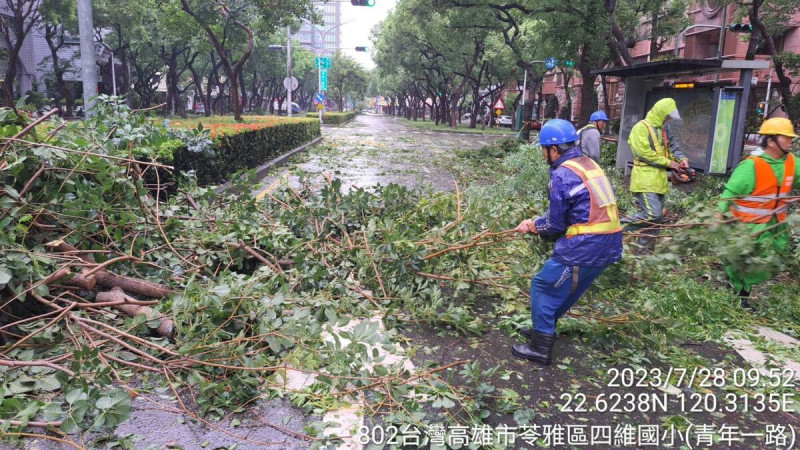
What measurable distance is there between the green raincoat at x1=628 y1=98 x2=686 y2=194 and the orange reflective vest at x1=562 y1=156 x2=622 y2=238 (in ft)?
9.10

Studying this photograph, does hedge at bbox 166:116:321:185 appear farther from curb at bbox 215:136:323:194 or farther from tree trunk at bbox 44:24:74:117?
tree trunk at bbox 44:24:74:117

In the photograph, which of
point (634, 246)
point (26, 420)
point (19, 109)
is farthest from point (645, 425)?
point (19, 109)

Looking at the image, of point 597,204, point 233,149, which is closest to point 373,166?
point 233,149

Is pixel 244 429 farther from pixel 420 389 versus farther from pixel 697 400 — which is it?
pixel 697 400

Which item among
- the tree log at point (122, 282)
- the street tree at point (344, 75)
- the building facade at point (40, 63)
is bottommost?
the tree log at point (122, 282)

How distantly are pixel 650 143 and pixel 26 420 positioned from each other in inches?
229

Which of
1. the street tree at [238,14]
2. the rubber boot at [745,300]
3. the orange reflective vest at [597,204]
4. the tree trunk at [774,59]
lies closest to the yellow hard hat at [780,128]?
the rubber boot at [745,300]

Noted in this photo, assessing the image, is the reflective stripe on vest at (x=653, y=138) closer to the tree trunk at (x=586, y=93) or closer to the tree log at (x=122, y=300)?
the tree log at (x=122, y=300)

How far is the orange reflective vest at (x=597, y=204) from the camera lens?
3.52m

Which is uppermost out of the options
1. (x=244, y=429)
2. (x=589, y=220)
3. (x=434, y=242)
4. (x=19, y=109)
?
(x=19, y=109)

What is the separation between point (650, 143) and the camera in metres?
6.00

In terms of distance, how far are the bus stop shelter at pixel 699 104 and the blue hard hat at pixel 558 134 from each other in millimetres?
7020

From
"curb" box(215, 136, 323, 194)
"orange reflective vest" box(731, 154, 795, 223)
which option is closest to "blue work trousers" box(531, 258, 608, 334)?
"orange reflective vest" box(731, 154, 795, 223)

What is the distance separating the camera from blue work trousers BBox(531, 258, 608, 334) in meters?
3.62
